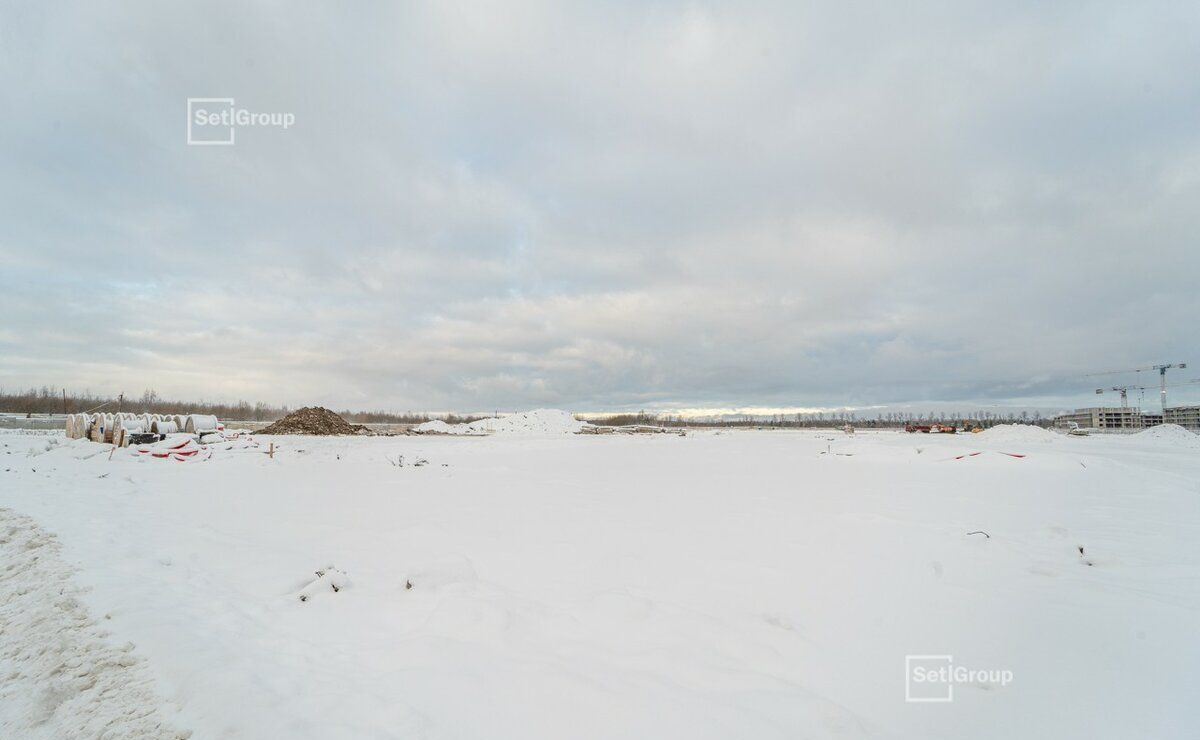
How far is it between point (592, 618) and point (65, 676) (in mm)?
→ 4041

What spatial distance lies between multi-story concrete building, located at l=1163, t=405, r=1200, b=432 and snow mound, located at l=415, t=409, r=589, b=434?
356 ft

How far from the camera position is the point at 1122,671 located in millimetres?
3947

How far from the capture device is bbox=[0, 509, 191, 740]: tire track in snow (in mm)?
3164

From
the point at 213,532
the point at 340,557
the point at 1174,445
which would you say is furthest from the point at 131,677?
the point at 1174,445

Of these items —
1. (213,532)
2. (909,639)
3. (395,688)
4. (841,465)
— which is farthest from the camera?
(841,465)

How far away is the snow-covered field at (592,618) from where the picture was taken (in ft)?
11.0

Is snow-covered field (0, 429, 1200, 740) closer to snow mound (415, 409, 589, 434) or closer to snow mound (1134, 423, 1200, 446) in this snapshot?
snow mound (415, 409, 589, 434)

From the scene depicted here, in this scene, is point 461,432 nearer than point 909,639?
No

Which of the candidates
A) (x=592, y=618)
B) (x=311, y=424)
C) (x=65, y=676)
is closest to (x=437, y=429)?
(x=311, y=424)

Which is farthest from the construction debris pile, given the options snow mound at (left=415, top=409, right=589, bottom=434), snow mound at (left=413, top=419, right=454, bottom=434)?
snow mound at (left=415, top=409, right=589, bottom=434)

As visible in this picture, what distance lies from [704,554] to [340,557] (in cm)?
501

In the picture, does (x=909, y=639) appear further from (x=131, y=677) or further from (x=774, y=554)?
(x=131, y=677)

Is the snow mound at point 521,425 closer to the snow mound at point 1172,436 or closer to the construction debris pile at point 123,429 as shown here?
the construction debris pile at point 123,429

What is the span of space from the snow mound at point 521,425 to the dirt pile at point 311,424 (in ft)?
32.2
